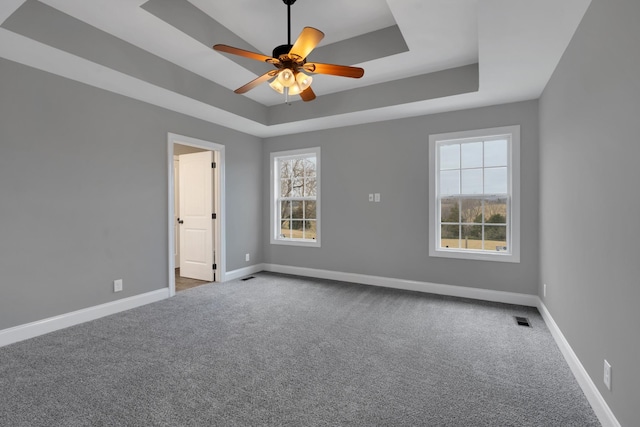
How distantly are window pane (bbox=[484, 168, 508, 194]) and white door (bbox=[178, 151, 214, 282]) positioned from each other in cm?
398

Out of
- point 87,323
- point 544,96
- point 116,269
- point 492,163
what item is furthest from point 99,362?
point 544,96

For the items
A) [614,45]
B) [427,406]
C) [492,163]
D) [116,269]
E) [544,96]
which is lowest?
[427,406]

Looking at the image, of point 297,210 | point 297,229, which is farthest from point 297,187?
point 297,229

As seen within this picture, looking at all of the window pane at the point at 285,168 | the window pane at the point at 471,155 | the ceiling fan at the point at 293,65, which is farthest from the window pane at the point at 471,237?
the window pane at the point at 285,168

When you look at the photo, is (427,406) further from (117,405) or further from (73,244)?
(73,244)

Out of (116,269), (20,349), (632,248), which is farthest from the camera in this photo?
(116,269)

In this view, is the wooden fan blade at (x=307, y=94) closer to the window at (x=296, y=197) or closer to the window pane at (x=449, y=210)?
the window at (x=296, y=197)

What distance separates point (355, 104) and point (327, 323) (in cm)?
282

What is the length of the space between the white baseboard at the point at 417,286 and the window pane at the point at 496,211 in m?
0.90

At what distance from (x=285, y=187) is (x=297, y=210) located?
507 mm

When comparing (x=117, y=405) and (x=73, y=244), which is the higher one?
(x=73, y=244)

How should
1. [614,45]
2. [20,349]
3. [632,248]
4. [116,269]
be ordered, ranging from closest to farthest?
1. [632,248]
2. [614,45]
3. [20,349]
4. [116,269]

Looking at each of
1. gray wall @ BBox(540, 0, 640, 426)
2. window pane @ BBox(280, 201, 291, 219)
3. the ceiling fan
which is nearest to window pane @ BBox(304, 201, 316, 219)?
window pane @ BBox(280, 201, 291, 219)

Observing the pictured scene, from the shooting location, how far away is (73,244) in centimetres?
306
